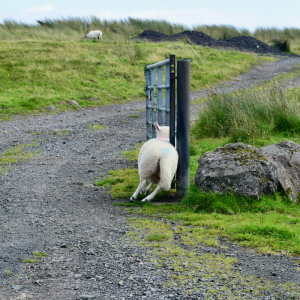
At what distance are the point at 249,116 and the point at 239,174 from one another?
4.80 m

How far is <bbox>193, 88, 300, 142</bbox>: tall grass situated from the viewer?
9156 mm

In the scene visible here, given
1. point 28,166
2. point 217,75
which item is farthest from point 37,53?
point 28,166

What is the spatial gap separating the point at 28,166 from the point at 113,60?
1391 cm

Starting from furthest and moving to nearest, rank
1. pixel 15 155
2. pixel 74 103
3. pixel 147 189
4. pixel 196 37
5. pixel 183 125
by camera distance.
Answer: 1. pixel 196 37
2. pixel 74 103
3. pixel 15 155
4. pixel 147 189
5. pixel 183 125

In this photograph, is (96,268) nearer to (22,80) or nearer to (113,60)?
(22,80)

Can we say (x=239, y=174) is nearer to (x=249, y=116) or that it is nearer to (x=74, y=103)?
(x=249, y=116)

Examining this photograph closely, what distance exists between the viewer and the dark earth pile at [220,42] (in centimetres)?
3397

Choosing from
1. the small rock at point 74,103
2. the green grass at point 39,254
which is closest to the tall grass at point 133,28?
the small rock at point 74,103

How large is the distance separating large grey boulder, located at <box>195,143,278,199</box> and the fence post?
0.46 meters

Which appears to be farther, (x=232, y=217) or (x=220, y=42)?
(x=220, y=42)

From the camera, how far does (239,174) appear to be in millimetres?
5246

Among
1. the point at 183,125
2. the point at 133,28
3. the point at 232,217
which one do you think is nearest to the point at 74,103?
the point at 183,125

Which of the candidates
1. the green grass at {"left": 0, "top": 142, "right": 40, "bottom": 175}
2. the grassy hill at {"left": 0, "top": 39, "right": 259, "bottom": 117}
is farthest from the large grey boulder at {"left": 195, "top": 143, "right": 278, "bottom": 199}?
the grassy hill at {"left": 0, "top": 39, "right": 259, "bottom": 117}

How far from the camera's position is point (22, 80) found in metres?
16.6
